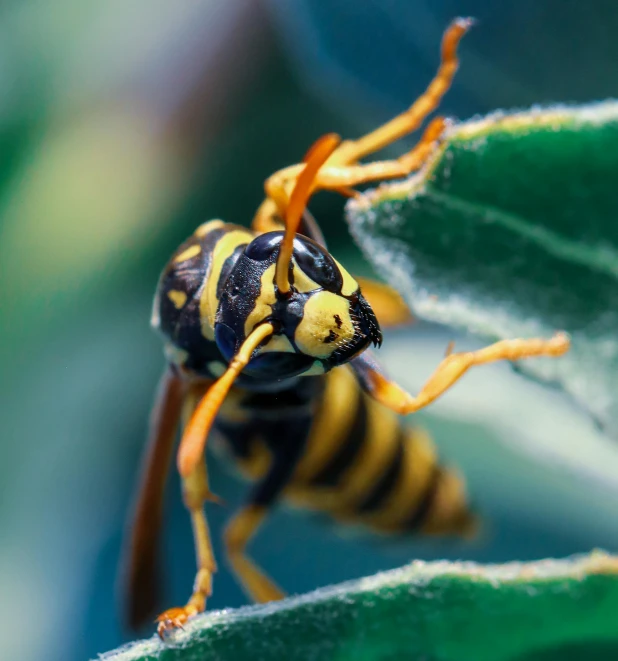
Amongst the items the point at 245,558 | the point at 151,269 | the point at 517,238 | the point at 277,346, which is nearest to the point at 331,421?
the point at 245,558

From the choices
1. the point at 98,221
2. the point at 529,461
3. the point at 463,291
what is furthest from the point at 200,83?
the point at 463,291

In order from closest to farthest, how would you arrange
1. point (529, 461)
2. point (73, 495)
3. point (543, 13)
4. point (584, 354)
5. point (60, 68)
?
point (584, 354) < point (543, 13) < point (529, 461) < point (73, 495) < point (60, 68)

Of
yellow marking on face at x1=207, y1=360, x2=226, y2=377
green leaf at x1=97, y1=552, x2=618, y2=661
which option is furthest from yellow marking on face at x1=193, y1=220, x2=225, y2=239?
green leaf at x1=97, y1=552, x2=618, y2=661

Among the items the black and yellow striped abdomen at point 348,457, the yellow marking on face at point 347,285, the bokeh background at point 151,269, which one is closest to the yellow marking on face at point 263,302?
the yellow marking on face at point 347,285

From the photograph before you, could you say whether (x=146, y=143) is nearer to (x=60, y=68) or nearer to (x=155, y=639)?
(x=60, y=68)

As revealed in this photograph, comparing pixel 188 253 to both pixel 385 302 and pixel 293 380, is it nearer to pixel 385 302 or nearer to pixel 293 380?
pixel 293 380
